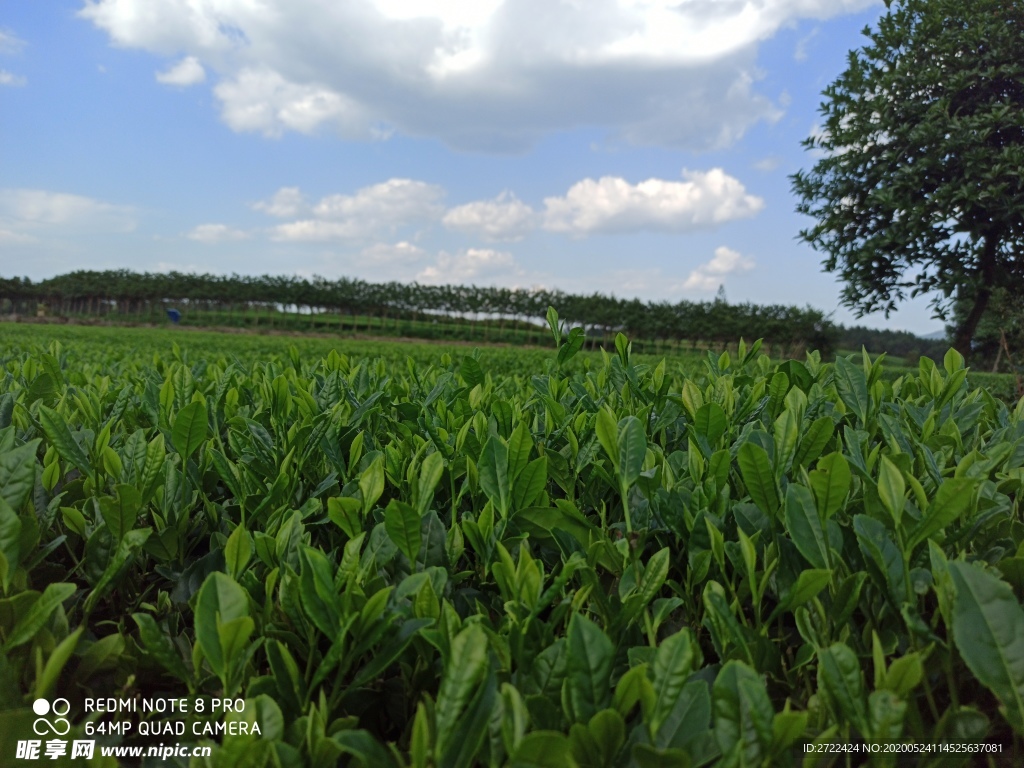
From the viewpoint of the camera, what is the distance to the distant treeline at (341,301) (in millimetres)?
72688

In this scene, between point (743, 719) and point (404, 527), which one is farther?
point (404, 527)

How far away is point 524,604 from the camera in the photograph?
105 cm

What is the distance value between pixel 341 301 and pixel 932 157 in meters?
76.2

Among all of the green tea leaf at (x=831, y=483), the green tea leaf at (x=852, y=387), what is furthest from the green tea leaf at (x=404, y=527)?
the green tea leaf at (x=852, y=387)

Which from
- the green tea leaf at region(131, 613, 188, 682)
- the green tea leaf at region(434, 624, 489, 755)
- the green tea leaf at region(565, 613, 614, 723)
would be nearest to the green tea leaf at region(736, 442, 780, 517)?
the green tea leaf at region(565, 613, 614, 723)

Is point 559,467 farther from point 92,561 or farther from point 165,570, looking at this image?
point 92,561

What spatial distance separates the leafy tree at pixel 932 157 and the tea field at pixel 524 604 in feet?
56.9

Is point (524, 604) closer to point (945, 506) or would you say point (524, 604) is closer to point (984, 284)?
point (945, 506)

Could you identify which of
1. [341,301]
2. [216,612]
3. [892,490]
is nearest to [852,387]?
[892,490]

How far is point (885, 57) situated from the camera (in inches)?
720

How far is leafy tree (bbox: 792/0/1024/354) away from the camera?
1587 cm

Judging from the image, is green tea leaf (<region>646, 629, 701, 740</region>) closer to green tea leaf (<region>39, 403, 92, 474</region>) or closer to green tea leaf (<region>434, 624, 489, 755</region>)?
green tea leaf (<region>434, 624, 489, 755</region>)

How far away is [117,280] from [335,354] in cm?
10235

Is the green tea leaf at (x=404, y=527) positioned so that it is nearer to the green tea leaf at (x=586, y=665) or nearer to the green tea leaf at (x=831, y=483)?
the green tea leaf at (x=586, y=665)
